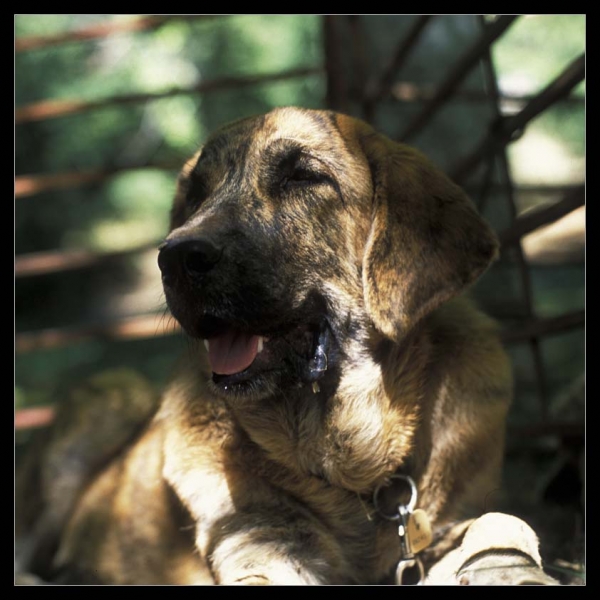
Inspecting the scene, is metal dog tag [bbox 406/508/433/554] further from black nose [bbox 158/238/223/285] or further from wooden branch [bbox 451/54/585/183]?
wooden branch [bbox 451/54/585/183]

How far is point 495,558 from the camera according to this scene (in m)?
2.31

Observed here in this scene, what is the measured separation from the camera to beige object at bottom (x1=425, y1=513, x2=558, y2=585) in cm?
221

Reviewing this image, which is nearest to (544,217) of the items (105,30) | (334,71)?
(334,71)

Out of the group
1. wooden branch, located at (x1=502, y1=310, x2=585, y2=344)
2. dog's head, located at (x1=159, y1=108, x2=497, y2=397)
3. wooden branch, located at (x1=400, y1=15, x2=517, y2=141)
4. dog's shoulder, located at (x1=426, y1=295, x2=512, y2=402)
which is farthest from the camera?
wooden branch, located at (x1=502, y1=310, x2=585, y2=344)

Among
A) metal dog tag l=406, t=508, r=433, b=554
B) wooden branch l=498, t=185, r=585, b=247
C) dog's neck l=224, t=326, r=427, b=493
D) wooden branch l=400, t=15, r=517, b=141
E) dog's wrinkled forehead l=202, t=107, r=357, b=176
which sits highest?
wooden branch l=400, t=15, r=517, b=141

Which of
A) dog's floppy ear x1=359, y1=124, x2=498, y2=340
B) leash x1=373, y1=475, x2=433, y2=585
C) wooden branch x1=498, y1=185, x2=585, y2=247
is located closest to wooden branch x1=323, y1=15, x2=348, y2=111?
wooden branch x1=498, y1=185, x2=585, y2=247

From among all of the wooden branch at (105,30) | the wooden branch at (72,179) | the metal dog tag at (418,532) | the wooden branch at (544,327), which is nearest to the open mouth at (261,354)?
the metal dog tag at (418,532)

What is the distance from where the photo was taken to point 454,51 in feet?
18.7

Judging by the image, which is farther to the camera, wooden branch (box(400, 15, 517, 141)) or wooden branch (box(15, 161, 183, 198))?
wooden branch (box(15, 161, 183, 198))

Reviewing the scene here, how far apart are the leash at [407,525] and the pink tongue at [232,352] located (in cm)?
66

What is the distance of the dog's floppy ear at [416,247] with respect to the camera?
2.69 meters

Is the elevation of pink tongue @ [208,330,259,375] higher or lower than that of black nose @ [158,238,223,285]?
lower

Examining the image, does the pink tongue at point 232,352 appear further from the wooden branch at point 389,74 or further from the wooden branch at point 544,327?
the wooden branch at point 389,74
